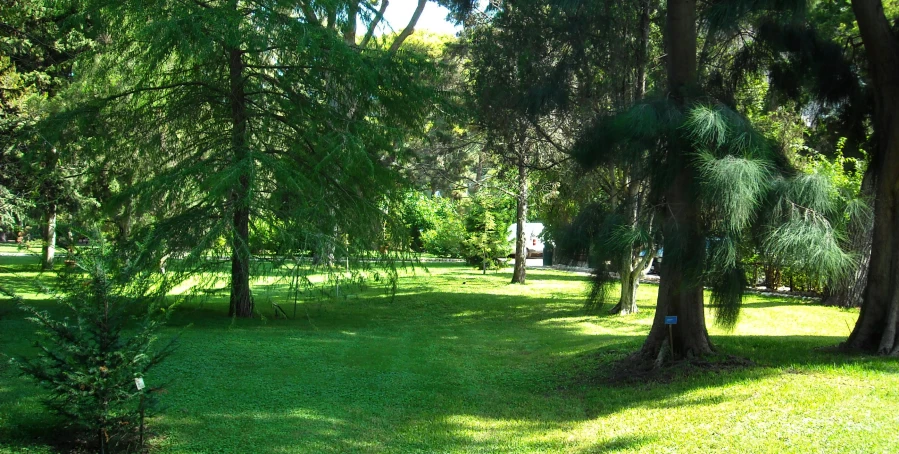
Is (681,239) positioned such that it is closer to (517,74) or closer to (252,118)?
(517,74)

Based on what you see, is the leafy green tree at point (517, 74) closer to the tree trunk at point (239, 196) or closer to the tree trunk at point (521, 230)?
the tree trunk at point (239, 196)

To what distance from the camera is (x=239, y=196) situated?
10961 mm

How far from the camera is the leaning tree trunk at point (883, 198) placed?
8.16m

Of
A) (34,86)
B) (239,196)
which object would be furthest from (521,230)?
(34,86)

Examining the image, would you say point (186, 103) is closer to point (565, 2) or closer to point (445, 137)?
point (565, 2)

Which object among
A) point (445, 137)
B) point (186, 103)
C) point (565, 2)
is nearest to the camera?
point (565, 2)

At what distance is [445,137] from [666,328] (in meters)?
12.6

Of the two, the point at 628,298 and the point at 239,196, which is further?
the point at 628,298

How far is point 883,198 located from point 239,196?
8.99 m

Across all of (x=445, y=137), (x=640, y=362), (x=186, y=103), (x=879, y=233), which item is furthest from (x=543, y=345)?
(x=445, y=137)

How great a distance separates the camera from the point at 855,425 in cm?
545

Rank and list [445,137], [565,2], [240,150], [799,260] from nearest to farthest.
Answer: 1. [799,260]
2. [565,2]
3. [240,150]
4. [445,137]

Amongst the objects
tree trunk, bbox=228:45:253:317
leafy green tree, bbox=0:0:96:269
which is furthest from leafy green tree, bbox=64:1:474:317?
leafy green tree, bbox=0:0:96:269

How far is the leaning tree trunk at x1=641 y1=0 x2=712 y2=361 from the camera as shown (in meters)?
7.35
